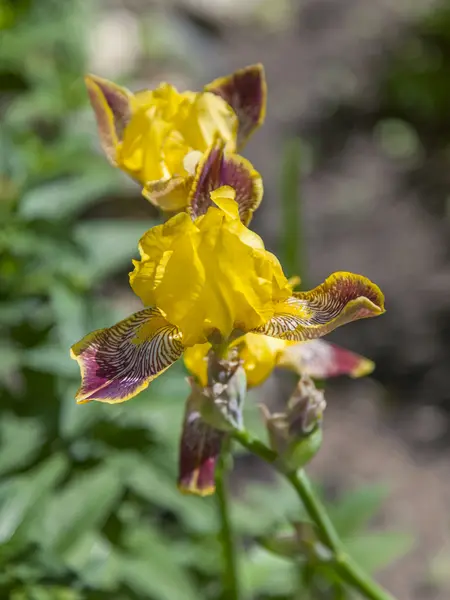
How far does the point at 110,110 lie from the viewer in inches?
60.6

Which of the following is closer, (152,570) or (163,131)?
(163,131)

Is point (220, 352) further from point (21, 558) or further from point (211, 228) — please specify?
point (21, 558)

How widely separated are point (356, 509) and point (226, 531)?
2.38 feet

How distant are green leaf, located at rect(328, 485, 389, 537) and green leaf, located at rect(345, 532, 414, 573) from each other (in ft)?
0.14

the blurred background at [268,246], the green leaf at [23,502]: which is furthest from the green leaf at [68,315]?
the green leaf at [23,502]

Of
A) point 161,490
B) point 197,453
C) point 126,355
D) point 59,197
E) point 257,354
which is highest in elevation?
point 126,355

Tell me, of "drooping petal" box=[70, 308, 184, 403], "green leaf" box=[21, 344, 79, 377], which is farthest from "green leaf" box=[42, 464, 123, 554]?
"drooping petal" box=[70, 308, 184, 403]

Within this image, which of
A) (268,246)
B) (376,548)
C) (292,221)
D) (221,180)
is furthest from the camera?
(268,246)

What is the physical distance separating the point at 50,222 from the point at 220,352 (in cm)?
112

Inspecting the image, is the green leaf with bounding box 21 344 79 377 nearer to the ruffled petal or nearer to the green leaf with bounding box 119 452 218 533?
the green leaf with bounding box 119 452 218 533

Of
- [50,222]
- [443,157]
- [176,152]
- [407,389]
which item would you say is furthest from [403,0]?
[176,152]

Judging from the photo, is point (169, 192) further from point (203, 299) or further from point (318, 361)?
point (318, 361)

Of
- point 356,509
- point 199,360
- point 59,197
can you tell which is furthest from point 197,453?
point 59,197

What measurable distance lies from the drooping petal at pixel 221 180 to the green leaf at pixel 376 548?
1.37 m
